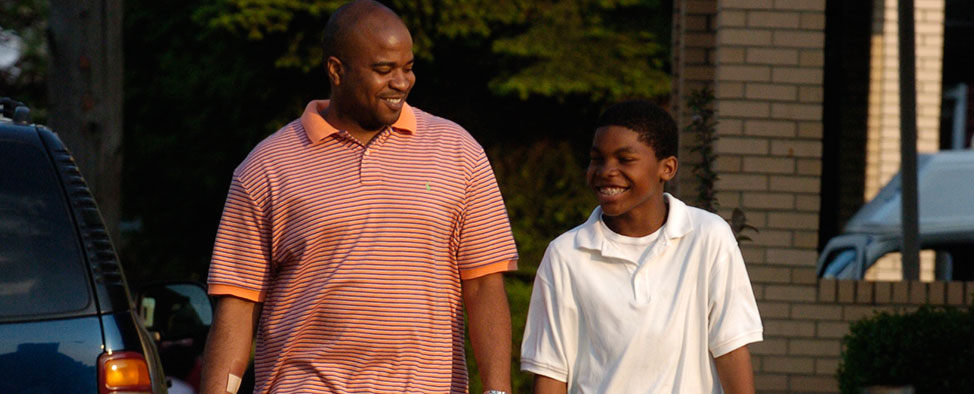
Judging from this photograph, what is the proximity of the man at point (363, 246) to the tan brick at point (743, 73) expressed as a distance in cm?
404

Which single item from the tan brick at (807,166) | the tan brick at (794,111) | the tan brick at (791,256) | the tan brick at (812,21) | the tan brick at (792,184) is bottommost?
the tan brick at (791,256)

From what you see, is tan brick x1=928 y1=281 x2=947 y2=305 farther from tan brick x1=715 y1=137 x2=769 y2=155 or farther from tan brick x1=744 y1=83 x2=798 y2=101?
tan brick x1=744 y1=83 x2=798 y2=101

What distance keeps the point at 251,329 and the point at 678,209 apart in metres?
1.16

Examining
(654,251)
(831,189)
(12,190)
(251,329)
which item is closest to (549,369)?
(654,251)

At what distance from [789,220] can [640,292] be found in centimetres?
433

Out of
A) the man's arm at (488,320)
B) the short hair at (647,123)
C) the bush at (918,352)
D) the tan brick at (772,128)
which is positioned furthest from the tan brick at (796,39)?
the man's arm at (488,320)

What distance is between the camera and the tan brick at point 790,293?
7.86m

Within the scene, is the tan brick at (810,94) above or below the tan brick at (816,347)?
above

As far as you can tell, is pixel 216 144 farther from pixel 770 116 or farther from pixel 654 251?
pixel 654 251

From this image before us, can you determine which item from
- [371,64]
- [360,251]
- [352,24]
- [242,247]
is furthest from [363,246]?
[352,24]

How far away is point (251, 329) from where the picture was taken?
155 inches

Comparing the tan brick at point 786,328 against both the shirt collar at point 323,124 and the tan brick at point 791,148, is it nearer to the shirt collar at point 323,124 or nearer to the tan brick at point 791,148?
the tan brick at point 791,148

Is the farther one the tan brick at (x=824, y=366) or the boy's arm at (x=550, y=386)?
the tan brick at (x=824, y=366)

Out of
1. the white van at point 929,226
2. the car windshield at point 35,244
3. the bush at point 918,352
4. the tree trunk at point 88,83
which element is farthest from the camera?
the white van at point 929,226
